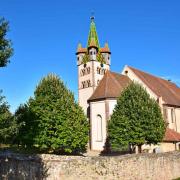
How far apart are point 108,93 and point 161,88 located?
13646 mm

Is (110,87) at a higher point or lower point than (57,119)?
higher

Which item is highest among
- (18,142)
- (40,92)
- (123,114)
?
(40,92)

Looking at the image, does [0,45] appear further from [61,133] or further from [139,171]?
[61,133]

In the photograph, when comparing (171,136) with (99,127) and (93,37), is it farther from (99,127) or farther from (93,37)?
(93,37)

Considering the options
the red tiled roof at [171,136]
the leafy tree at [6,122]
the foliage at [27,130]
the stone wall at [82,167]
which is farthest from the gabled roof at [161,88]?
the leafy tree at [6,122]

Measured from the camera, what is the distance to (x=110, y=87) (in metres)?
49.3

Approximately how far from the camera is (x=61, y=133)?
40406mm

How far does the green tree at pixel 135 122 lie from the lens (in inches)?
1585

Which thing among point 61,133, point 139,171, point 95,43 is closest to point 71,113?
point 61,133

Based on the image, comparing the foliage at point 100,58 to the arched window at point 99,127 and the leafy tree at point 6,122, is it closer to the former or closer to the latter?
the arched window at point 99,127

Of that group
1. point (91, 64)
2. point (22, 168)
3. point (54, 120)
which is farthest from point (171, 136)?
point (22, 168)

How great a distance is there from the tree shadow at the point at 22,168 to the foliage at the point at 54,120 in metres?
18.2

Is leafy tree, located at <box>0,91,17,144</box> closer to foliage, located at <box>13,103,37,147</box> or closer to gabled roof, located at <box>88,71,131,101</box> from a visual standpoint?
foliage, located at <box>13,103,37,147</box>

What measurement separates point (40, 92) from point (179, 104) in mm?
24198
